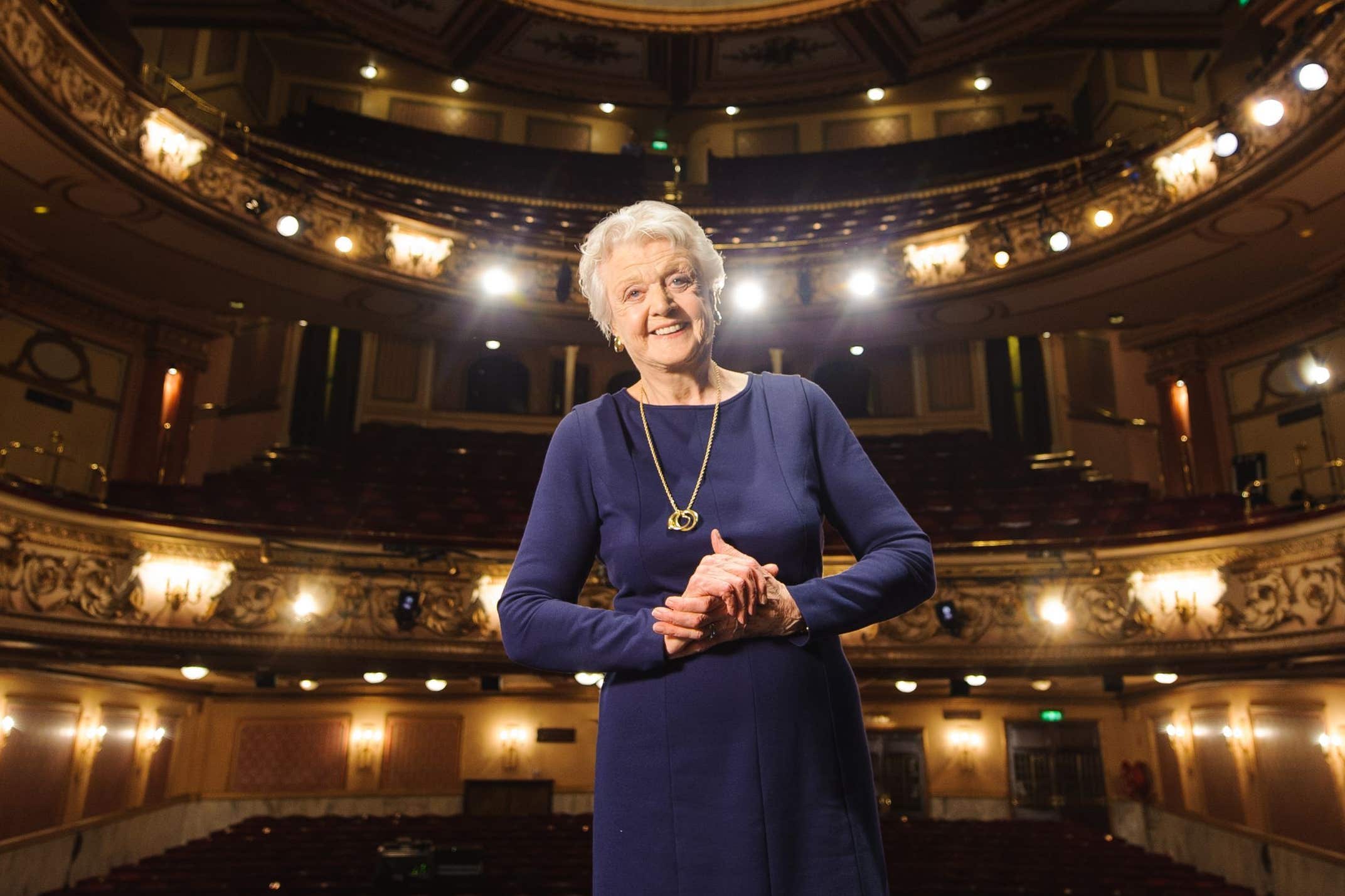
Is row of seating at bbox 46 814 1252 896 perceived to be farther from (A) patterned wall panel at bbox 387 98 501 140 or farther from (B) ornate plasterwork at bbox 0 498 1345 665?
(A) patterned wall panel at bbox 387 98 501 140

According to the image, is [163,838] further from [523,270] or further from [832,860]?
[832,860]

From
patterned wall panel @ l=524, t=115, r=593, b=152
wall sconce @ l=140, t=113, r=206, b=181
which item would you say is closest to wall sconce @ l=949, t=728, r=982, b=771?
wall sconce @ l=140, t=113, r=206, b=181

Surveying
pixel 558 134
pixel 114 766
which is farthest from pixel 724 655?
pixel 558 134

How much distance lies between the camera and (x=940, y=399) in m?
16.8

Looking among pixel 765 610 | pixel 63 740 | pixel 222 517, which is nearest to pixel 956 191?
pixel 222 517

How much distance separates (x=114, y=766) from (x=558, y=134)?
43.0 feet

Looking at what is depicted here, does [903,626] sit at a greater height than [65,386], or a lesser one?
lesser

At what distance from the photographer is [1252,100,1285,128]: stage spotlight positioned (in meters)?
8.27

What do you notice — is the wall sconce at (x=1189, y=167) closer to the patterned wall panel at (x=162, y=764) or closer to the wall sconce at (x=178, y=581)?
the wall sconce at (x=178, y=581)

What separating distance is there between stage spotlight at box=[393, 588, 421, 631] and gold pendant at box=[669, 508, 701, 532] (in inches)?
307

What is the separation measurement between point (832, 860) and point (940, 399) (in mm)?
16566

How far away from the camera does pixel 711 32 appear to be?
12.6 metres

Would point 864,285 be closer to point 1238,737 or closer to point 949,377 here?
point 949,377

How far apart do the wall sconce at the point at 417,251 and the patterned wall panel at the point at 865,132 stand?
9514 mm
